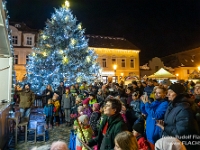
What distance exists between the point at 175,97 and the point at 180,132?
0.65 m

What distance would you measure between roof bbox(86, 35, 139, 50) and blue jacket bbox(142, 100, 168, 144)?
114 feet

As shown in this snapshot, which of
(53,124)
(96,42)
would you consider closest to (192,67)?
(96,42)

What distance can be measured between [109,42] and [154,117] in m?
38.8

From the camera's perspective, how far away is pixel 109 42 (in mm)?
41781

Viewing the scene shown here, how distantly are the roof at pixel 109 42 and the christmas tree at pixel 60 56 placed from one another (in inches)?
706

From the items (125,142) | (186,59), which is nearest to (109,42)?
(186,59)

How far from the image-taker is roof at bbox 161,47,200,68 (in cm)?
4750

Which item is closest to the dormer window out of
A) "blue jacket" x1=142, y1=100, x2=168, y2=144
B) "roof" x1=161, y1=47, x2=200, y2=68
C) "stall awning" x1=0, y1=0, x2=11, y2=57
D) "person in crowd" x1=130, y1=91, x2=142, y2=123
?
"stall awning" x1=0, y1=0, x2=11, y2=57

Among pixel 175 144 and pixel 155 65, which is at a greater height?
pixel 155 65

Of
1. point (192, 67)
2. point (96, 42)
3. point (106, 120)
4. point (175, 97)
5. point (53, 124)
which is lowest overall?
point (53, 124)

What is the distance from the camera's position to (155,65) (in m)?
47.1

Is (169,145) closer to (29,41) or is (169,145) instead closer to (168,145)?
(168,145)

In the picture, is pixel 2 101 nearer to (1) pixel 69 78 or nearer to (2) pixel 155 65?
(1) pixel 69 78

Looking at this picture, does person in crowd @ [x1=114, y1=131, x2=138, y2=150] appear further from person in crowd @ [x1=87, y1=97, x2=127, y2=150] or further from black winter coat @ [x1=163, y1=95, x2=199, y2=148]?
black winter coat @ [x1=163, y1=95, x2=199, y2=148]
